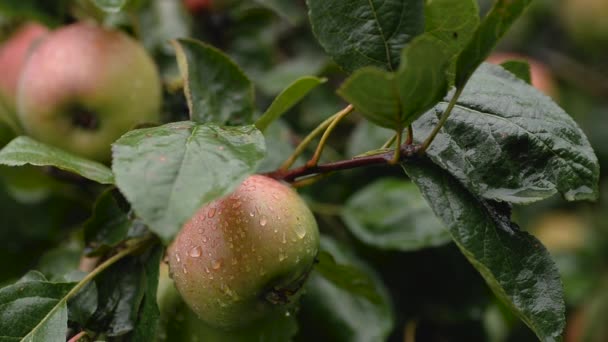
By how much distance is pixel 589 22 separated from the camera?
6.19 feet

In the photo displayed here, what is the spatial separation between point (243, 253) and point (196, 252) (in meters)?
0.05

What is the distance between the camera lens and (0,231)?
3.92 feet

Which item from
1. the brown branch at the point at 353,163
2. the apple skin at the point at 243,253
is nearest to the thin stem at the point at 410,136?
the brown branch at the point at 353,163

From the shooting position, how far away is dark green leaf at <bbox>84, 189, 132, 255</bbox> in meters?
0.80

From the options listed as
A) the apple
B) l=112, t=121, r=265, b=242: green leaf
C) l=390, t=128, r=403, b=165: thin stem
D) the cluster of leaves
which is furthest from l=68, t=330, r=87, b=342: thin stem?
the apple

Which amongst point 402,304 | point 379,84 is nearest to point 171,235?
point 379,84

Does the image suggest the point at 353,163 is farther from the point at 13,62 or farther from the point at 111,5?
the point at 13,62

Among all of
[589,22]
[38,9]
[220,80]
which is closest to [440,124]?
[220,80]

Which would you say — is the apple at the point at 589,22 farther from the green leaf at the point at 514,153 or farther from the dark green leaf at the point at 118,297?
the dark green leaf at the point at 118,297

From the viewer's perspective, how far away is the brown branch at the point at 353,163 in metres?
0.66

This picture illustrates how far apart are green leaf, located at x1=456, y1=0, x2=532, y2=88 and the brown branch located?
10 centimetres

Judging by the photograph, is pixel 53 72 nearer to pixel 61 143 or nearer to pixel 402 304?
pixel 61 143

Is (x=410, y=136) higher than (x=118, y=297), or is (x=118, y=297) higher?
(x=410, y=136)

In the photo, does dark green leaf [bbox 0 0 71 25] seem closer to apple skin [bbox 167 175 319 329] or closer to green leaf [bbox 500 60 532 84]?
apple skin [bbox 167 175 319 329]
